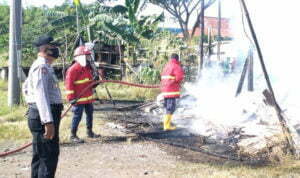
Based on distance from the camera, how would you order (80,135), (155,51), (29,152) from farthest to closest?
(155,51) → (80,135) → (29,152)

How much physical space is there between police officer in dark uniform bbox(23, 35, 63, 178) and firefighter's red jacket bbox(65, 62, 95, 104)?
2857mm

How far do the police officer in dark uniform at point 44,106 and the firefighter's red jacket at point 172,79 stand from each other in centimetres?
427

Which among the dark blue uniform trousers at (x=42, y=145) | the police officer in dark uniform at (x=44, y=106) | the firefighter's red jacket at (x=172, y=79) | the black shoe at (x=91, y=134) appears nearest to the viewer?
the police officer in dark uniform at (x=44, y=106)

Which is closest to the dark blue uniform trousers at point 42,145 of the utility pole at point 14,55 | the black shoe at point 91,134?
the black shoe at point 91,134

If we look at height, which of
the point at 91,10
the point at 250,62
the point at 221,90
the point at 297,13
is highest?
the point at 91,10

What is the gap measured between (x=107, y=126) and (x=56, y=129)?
172 inches

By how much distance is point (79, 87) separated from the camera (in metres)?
7.48

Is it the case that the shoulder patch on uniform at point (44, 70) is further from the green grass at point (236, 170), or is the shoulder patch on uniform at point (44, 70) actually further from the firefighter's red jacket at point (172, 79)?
the firefighter's red jacket at point (172, 79)

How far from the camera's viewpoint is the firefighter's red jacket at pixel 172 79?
8445mm

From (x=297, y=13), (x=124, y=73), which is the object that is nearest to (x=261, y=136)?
(x=297, y=13)

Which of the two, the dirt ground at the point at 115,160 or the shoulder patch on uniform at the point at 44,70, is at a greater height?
the shoulder patch on uniform at the point at 44,70

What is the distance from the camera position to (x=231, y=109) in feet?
30.0

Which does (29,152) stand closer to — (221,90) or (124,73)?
(221,90)

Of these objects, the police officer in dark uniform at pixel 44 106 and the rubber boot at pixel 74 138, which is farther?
the rubber boot at pixel 74 138
